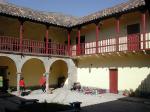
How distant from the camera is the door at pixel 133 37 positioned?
18594mm

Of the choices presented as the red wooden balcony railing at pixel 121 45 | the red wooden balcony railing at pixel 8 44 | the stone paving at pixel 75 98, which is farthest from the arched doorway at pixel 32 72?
the stone paving at pixel 75 98

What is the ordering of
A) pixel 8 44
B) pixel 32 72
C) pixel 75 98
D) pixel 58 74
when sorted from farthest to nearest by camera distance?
pixel 58 74, pixel 32 72, pixel 8 44, pixel 75 98

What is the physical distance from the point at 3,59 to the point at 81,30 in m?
8.63

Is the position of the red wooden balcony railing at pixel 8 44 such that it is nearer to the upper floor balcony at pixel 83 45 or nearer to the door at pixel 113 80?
the upper floor balcony at pixel 83 45

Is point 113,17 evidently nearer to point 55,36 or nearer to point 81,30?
point 81,30

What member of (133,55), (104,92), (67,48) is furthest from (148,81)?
(67,48)

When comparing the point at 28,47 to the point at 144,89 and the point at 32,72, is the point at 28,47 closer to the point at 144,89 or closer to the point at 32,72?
the point at 32,72

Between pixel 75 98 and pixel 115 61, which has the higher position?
pixel 115 61

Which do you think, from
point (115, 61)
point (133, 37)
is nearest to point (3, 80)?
point (115, 61)

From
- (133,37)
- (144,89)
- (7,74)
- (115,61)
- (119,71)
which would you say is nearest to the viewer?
(144,89)

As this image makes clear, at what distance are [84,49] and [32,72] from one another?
5785mm

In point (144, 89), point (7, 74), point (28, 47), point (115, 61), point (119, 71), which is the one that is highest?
point (28, 47)

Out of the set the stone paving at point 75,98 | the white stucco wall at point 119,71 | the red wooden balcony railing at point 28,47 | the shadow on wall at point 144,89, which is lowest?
the stone paving at point 75,98

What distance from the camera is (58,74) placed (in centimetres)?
2666
